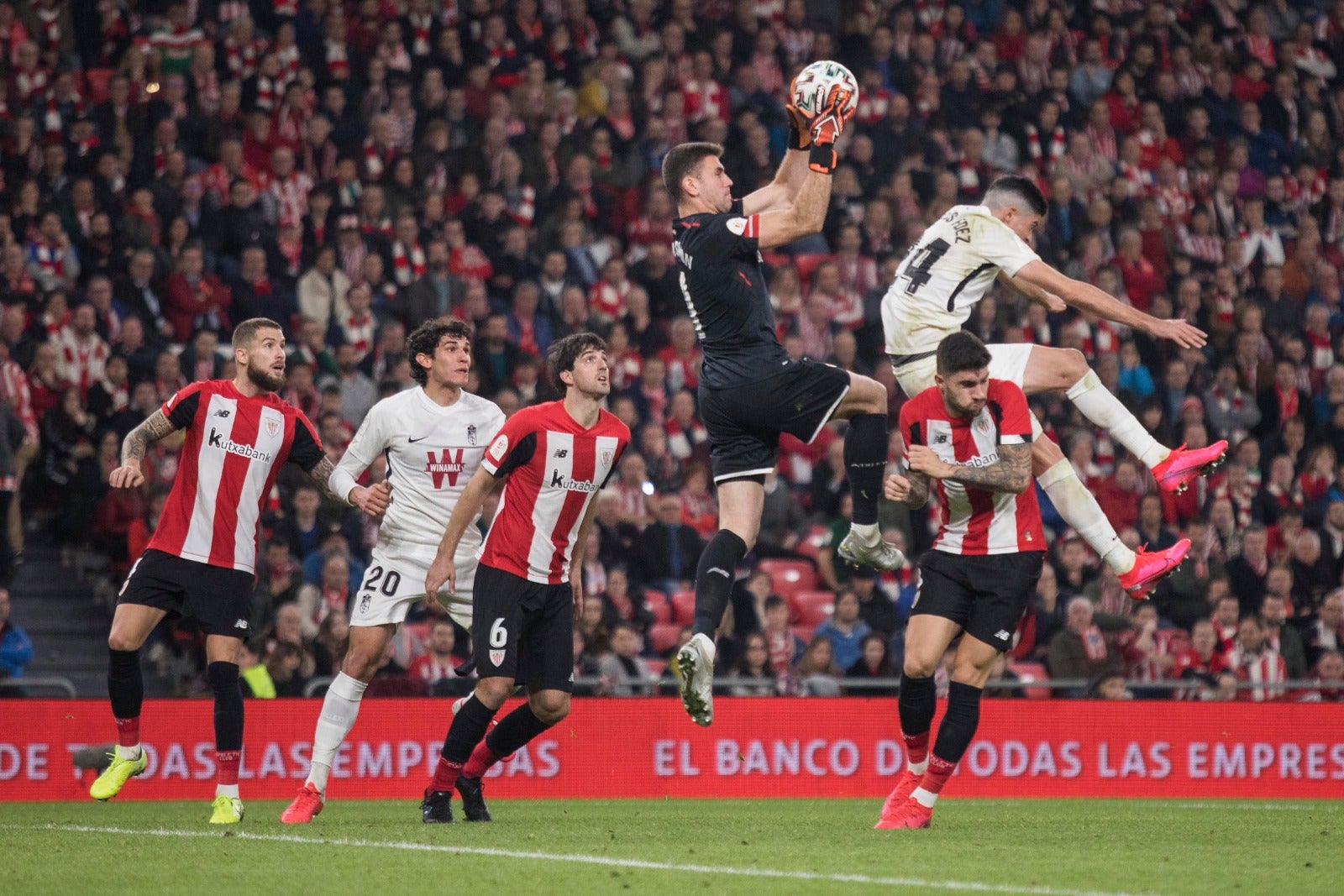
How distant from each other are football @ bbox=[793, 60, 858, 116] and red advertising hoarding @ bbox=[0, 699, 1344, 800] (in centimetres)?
611

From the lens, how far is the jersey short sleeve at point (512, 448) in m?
8.82

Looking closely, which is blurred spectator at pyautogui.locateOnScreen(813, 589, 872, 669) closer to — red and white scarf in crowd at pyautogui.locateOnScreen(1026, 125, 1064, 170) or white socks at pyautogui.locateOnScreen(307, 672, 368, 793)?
white socks at pyautogui.locateOnScreen(307, 672, 368, 793)

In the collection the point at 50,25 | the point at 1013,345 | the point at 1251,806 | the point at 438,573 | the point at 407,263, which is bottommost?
the point at 1251,806

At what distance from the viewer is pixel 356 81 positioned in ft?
57.8

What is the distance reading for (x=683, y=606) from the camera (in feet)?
48.1

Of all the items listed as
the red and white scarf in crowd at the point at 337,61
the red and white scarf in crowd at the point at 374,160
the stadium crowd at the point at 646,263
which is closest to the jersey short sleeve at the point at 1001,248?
the stadium crowd at the point at 646,263

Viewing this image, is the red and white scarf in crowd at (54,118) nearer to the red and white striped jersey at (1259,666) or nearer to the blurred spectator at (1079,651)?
the blurred spectator at (1079,651)

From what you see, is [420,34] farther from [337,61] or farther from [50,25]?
[50,25]

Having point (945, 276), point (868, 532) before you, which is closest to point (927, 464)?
point (868, 532)

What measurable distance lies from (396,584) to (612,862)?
8.97 ft

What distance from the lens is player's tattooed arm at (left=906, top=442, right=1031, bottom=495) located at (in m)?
8.20

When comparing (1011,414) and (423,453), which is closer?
(1011,414)

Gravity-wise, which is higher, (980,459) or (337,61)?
(337,61)

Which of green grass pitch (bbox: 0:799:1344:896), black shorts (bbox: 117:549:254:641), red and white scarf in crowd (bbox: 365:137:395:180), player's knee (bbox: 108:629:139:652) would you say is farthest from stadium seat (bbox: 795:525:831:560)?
player's knee (bbox: 108:629:139:652)
